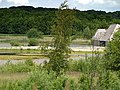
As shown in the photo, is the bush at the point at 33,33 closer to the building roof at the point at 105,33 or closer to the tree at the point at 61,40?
the building roof at the point at 105,33

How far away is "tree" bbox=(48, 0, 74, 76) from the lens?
22.0 m

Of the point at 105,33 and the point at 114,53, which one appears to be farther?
the point at 105,33

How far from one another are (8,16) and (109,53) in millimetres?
110181

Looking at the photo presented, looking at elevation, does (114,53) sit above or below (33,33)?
above

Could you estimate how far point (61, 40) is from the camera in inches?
872

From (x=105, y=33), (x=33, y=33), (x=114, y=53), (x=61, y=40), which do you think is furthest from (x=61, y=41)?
(x=33, y=33)

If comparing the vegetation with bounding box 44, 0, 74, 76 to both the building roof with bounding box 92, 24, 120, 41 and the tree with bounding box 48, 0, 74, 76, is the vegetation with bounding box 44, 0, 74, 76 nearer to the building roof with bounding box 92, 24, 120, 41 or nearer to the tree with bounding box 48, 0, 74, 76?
the tree with bounding box 48, 0, 74, 76

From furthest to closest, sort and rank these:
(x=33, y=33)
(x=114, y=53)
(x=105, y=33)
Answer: (x=33, y=33), (x=105, y=33), (x=114, y=53)

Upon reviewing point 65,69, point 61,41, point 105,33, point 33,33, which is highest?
point 61,41

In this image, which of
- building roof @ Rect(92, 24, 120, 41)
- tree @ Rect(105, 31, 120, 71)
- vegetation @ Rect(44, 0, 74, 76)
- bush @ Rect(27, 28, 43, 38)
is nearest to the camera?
vegetation @ Rect(44, 0, 74, 76)

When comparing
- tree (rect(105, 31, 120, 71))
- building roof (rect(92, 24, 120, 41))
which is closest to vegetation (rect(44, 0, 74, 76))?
tree (rect(105, 31, 120, 71))

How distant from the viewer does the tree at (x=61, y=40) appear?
2203cm

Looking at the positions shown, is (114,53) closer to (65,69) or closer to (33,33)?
(65,69)

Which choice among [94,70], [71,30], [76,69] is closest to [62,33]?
[71,30]
